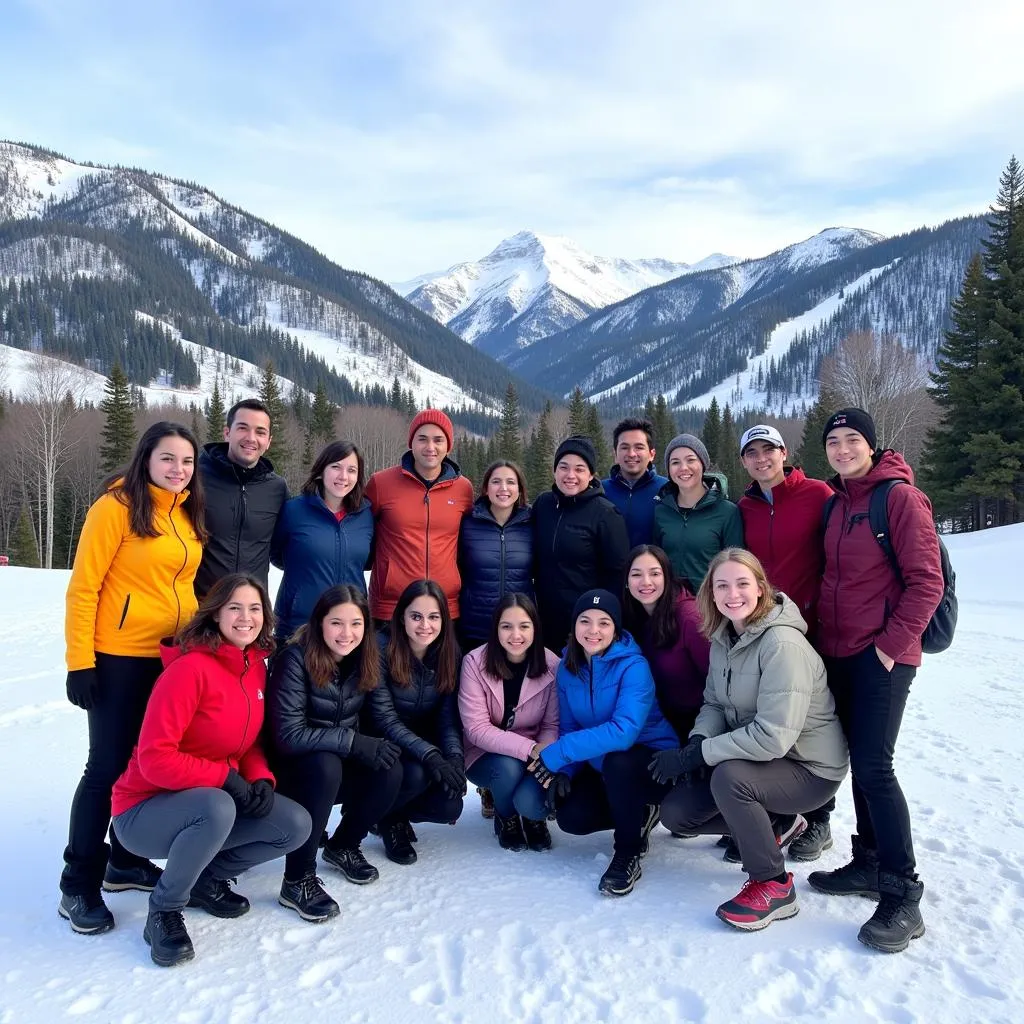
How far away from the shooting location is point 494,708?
4.25 metres

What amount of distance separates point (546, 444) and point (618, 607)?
44.0 meters

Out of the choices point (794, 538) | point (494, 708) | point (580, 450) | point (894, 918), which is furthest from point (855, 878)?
point (580, 450)

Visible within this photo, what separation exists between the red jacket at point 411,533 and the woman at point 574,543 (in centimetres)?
63

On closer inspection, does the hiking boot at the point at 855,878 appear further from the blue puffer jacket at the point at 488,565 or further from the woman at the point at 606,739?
the blue puffer jacket at the point at 488,565

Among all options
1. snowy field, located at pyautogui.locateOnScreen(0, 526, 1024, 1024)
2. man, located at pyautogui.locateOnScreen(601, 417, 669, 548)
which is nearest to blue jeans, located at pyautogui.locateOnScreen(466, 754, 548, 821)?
snowy field, located at pyautogui.locateOnScreen(0, 526, 1024, 1024)

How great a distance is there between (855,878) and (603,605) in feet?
6.14

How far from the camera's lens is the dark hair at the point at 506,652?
4.20m

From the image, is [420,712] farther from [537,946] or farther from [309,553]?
[537,946]

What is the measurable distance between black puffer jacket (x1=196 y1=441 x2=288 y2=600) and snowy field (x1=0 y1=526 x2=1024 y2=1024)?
1.72 meters

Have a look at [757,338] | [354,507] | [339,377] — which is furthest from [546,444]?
[757,338]

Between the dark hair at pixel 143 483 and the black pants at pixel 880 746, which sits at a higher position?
the dark hair at pixel 143 483

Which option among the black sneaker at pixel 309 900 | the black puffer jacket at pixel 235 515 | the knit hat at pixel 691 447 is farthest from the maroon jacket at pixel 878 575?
the black puffer jacket at pixel 235 515

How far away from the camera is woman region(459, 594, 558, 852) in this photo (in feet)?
13.4

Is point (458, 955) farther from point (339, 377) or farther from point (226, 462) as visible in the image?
point (339, 377)
